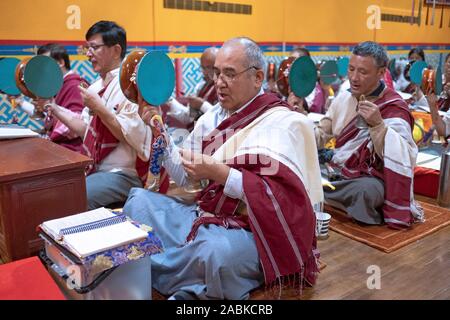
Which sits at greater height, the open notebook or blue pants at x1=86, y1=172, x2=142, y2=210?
the open notebook

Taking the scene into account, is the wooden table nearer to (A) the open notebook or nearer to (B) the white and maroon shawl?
(A) the open notebook

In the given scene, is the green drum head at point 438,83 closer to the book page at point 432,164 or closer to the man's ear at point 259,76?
the book page at point 432,164

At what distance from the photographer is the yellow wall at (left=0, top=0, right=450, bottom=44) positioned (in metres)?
4.57

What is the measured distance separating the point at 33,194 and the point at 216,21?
4.49 meters

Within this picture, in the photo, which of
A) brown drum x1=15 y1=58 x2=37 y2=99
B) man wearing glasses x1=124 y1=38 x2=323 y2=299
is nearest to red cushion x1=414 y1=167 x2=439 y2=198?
man wearing glasses x1=124 y1=38 x2=323 y2=299

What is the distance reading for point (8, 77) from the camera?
3867 mm

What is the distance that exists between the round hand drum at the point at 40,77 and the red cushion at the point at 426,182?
3088mm

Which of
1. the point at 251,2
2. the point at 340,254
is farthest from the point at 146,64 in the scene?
the point at 251,2

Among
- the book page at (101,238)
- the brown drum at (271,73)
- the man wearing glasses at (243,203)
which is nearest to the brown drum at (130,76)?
the man wearing glasses at (243,203)

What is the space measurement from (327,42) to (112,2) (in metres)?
4.26

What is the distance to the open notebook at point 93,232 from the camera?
1.71 metres

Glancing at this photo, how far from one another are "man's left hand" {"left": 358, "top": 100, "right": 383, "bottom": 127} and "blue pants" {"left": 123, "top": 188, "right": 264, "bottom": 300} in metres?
1.27

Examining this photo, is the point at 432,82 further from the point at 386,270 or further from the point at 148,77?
the point at 148,77

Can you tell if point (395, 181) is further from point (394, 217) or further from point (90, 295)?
point (90, 295)
